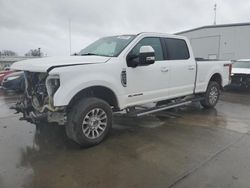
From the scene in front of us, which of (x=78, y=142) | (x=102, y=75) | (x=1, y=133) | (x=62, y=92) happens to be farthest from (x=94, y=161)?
(x=1, y=133)

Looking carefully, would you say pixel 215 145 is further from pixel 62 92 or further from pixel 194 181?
pixel 62 92

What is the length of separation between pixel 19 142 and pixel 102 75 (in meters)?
2.06

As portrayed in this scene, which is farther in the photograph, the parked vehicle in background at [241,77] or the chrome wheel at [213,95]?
the parked vehicle in background at [241,77]

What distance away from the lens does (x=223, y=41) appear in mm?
21250

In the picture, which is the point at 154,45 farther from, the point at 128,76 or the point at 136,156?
the point at 136,156

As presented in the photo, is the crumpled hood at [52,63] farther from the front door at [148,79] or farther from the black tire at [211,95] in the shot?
the black tire at [211,95]

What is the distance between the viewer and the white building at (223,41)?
64.7 feet

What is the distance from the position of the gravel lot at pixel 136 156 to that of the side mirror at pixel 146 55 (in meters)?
1.48

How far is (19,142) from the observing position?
14.8 feet

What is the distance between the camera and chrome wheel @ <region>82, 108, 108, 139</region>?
406cm

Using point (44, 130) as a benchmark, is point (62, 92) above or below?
above

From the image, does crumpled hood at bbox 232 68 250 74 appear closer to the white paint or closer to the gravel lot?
the white paint

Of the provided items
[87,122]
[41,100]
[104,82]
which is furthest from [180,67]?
[41,100]

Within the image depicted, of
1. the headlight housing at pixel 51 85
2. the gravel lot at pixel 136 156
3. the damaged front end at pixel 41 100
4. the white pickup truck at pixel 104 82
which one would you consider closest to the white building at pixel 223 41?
the white pickup truck at pixel 104 82
